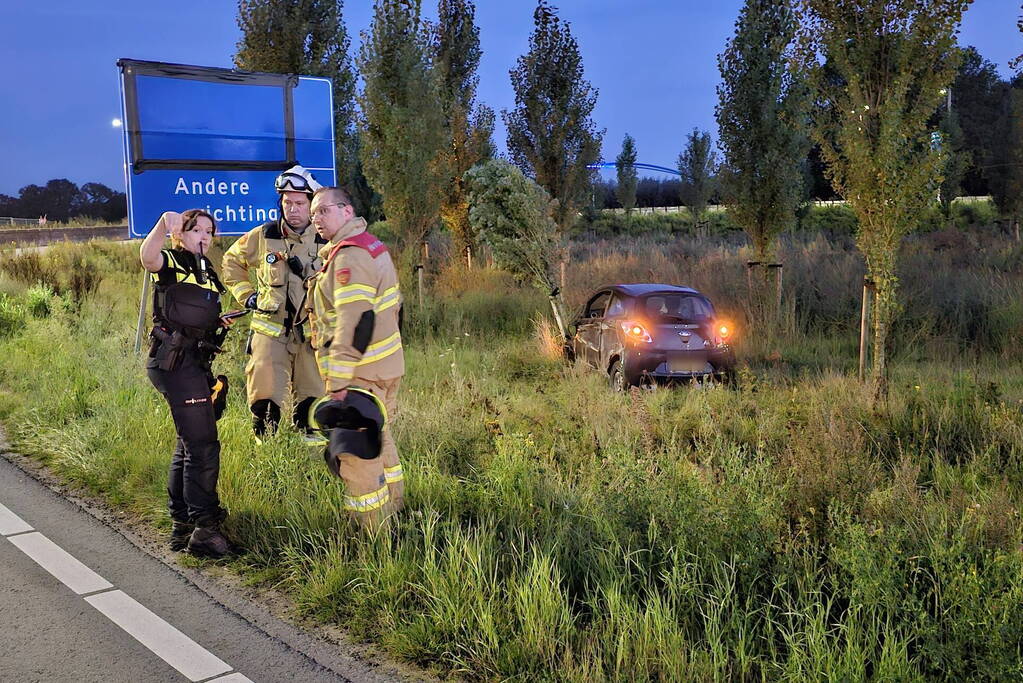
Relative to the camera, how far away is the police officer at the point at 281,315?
251 inches

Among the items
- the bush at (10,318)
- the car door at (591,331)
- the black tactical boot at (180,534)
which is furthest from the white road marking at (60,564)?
the bush at (10,318)

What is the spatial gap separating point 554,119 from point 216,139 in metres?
14.8

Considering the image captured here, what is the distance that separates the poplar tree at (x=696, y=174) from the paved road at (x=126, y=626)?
45.1 metres

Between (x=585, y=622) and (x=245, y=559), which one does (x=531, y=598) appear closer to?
(x=585, y=622)

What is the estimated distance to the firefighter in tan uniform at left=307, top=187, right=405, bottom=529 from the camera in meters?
4.34

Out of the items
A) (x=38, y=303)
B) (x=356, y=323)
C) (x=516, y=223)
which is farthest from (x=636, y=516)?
(x=38, y=303)

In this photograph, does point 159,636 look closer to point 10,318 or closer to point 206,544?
point 206,544

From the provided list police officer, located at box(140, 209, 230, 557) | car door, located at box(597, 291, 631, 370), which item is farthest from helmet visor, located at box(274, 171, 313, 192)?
car door, located at box(597, 291, 631, 370)

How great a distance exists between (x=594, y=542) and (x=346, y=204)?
2193 mm

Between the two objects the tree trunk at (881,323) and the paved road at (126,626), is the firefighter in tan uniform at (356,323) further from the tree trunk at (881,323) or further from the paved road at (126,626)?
the tree trunk at (881,323)

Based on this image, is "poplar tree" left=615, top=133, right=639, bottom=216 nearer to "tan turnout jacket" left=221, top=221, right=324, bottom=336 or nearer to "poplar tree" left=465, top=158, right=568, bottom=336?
"poplar tree" left=465, top=158, right=568, bottom=336

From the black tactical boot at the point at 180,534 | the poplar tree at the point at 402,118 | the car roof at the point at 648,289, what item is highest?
the poplar tree at the point at 402,118

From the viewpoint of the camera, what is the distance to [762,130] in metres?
15.2

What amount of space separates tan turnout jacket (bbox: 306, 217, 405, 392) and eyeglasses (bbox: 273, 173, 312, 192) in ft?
5.63
